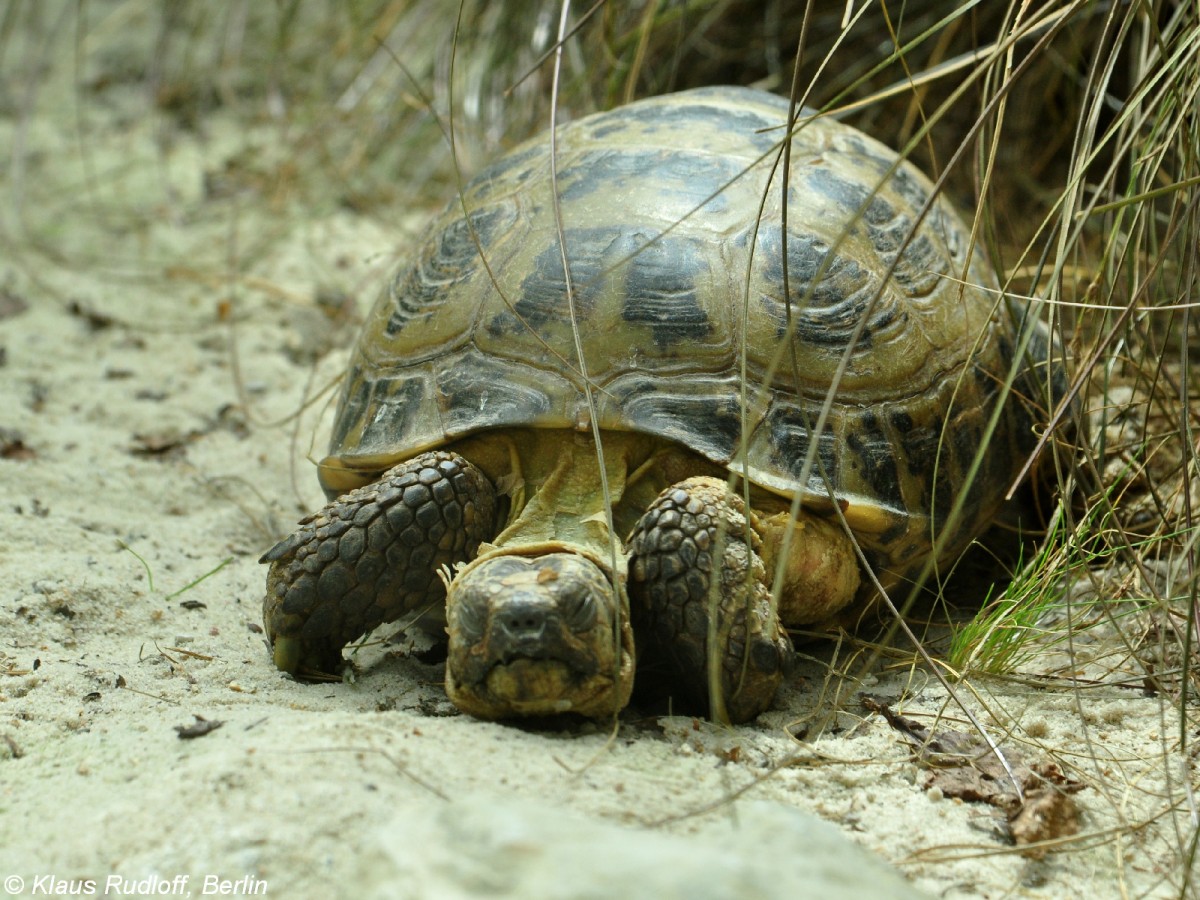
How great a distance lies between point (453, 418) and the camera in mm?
2742

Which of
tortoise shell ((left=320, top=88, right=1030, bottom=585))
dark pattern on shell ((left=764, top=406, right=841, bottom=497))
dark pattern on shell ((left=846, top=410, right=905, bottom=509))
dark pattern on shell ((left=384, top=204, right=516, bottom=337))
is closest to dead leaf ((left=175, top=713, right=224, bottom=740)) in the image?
tortoise shell ((left=320, top=88, right=1030, bottom=585))

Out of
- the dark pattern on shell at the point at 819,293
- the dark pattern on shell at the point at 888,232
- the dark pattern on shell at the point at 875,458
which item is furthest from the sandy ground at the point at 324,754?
the dark pattern on shell at the point at 888,232

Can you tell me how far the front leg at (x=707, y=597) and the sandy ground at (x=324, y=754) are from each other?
11 cm

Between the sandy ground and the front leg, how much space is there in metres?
0.11

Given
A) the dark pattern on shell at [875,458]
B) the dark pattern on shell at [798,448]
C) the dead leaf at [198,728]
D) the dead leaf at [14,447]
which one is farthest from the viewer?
the dead leaf at [14,447]

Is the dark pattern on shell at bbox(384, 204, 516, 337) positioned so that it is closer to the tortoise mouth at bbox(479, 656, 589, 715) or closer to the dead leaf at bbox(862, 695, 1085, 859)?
the tortoise mouth at bbox(479, 656, 589, 715)

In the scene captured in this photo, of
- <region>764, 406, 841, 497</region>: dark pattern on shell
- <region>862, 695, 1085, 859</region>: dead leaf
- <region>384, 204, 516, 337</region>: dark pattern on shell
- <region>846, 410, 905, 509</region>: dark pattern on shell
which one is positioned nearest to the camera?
<region>862, 695, 1085, 859</region>: dead leaf

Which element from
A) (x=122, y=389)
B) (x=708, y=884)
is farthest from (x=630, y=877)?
(x=122, y=389)

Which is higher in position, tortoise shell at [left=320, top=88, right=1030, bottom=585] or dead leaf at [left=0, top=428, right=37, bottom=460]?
tortoise shell at [left=320, top=88, right=1030, bottom=585]

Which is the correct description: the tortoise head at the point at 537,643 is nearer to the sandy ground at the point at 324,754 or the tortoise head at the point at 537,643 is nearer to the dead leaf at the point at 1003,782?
the sandy ground at the point at 324,754

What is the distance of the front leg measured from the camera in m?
2.42

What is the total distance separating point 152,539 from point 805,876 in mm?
2403

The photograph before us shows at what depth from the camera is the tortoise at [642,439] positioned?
241 centimetres

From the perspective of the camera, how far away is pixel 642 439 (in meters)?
2.72
